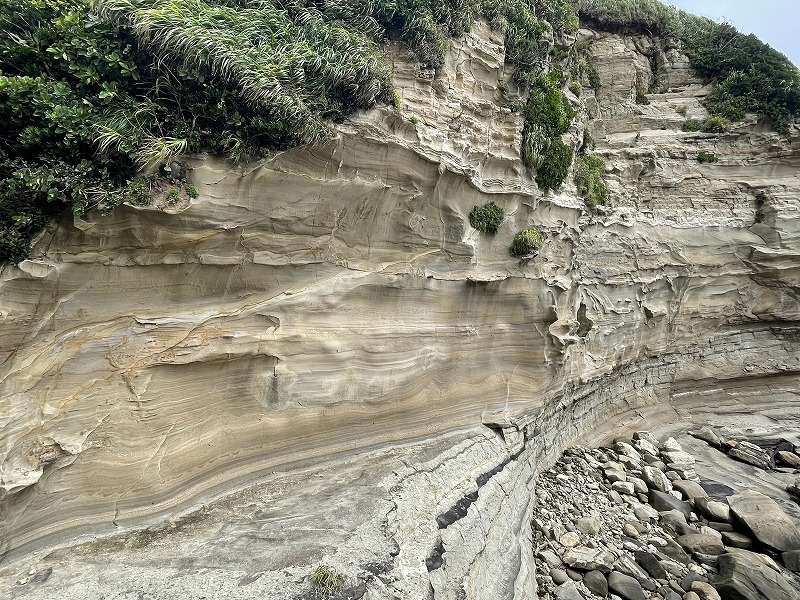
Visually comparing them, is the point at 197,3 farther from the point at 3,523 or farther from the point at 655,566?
the point at 655,566

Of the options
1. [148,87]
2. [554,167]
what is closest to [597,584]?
[554,167]

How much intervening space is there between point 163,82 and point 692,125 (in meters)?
18.7

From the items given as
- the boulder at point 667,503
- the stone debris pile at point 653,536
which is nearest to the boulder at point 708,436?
the stone debris pile at point 653,536

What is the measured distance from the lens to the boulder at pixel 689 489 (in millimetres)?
10914

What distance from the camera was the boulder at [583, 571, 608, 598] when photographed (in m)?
7.63

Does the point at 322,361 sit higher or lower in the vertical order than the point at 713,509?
higher

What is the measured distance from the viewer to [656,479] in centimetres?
1128

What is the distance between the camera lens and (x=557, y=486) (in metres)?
10.6

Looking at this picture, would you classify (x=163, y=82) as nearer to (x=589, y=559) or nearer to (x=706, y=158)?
(x=589, y=559)

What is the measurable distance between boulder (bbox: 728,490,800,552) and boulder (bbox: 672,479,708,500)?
0.62m

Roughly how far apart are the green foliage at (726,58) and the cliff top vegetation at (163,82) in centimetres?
1426

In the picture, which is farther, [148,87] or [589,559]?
[589,559]

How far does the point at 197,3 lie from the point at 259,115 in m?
1.54

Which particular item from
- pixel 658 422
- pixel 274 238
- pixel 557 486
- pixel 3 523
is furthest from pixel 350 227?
pixel 658 422
